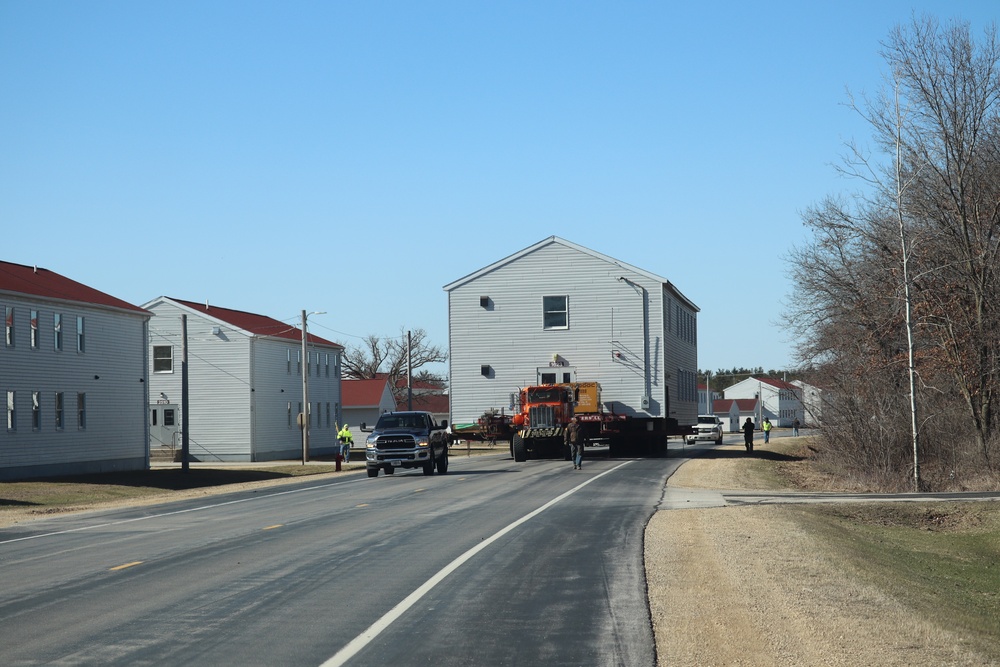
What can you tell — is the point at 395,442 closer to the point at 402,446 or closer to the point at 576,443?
the point at 402,446

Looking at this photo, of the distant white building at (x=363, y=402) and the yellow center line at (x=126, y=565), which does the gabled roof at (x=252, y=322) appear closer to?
the distant white building at (x=363, y=402)

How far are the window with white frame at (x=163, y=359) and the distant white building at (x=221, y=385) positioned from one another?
0.05 meters

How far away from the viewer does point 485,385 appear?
50.4 metres

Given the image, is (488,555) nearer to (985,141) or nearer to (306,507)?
(306,507)

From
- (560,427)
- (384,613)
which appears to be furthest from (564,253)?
(384,613)

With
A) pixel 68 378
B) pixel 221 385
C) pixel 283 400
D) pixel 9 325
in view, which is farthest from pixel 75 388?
pixel 283 400

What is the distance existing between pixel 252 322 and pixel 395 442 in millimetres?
30736

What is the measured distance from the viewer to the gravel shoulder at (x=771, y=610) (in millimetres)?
8242

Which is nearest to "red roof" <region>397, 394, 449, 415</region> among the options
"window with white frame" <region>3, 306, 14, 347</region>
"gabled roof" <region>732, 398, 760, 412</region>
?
"gabled roof" <region>732, 398, 760, 412</region>

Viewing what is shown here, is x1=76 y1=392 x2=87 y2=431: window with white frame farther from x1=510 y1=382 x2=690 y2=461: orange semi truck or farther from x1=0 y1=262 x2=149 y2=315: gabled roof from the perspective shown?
x1=510 y1=382 x2=690 y2=461: orange semi truck

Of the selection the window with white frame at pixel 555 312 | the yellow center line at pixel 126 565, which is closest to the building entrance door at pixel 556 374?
the window with white frame at pixel 555 312

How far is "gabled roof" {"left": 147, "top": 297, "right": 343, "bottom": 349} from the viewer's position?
194ft

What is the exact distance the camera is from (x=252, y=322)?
6306 cm

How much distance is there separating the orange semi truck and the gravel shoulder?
26.9m
